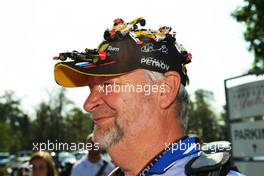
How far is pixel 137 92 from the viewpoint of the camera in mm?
1767

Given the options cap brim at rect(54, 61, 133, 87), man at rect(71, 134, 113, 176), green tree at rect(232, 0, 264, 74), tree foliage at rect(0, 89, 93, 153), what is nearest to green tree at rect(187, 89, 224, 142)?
tree foliage at rect(0, 89, 93, 153)

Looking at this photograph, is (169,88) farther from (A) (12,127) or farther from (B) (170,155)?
(A) (12,127)

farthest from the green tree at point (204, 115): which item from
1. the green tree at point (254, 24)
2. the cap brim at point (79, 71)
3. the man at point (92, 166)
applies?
the cap brim at point (79, 71)

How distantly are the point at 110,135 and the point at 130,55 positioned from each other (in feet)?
1.09

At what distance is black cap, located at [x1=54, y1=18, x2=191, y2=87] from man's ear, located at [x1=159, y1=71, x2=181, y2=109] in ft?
0.10

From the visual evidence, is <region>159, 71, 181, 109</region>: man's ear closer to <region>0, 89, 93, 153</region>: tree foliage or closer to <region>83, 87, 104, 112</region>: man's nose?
<region>83, 87, 104, 112</region>: man's nose

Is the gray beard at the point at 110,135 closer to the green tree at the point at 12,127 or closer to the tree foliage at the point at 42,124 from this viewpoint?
the tree foliage at the point at 42,124

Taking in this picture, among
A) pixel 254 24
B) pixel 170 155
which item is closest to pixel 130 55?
pixel 170 155

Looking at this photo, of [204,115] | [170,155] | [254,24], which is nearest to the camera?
[170,155]

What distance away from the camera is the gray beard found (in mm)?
1734

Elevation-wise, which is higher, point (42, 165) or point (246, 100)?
point (246, 100)

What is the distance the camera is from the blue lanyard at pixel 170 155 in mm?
1603

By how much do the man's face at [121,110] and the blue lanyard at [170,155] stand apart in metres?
0.14

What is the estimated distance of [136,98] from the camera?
5.76 feet
